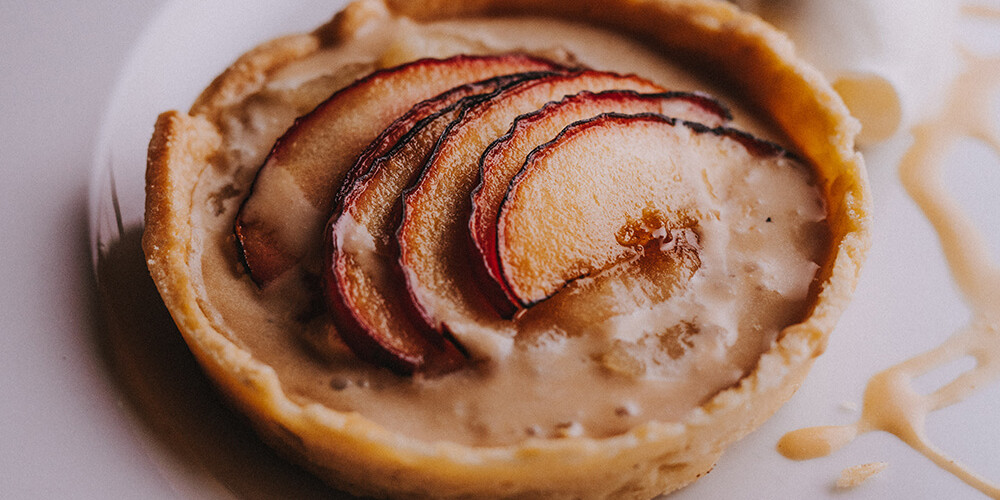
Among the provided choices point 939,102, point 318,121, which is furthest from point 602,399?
point 939,102

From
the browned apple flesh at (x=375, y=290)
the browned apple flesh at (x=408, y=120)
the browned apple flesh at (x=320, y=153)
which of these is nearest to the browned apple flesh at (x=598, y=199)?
the browned apple flesh at (x=375, y=290)

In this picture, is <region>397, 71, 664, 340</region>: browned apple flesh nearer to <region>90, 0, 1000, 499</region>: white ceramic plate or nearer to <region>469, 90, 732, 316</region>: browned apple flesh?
<region>469, 90, 732, 316</region>: browned apple flesh

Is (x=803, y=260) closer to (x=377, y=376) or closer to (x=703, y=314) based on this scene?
(x=703, y=314)

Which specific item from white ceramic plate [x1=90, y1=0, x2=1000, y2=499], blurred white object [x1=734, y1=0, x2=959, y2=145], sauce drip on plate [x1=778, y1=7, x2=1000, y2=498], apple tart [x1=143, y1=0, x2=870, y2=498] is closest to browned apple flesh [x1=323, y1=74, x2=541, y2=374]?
apple tart [x1=143, y1=0, x2=870, y2=498]

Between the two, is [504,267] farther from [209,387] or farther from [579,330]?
[209,387]

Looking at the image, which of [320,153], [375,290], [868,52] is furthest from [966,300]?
[320,153]

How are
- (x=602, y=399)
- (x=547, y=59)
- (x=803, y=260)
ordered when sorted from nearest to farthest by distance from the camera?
(x=602, y=399) < (x=803, y=260) < (x=547, y=59)
